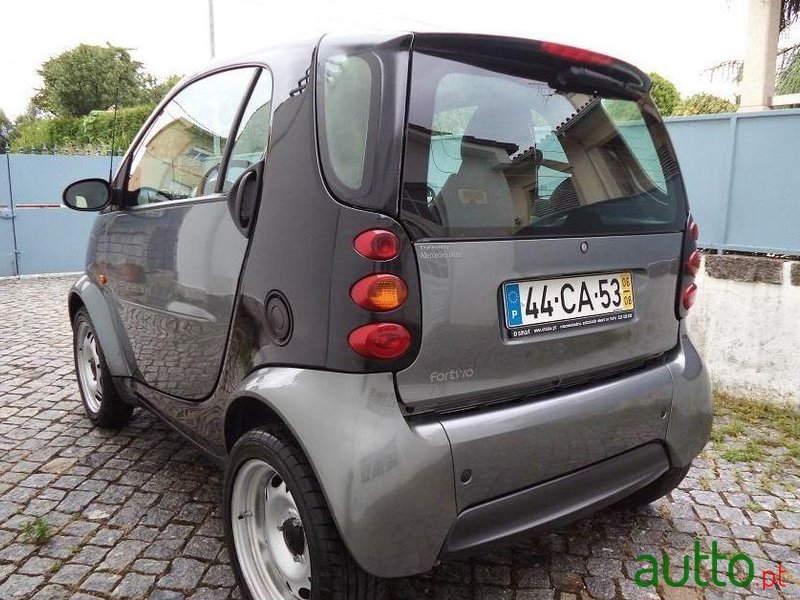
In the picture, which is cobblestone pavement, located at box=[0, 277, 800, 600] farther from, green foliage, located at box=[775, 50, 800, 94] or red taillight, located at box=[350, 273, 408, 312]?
green foliage, located at box=[775, 50, 800, 94]

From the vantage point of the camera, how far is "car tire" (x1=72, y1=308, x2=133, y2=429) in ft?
11.7

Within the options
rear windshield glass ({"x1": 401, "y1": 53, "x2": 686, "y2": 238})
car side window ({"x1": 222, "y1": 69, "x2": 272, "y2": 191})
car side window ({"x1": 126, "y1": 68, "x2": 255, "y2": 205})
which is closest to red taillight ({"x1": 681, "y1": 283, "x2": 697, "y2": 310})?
rear windshield glass ({"x1": 401, "y1": 53, "x2": 686, "y2": 238})

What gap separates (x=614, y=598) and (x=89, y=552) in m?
1.98

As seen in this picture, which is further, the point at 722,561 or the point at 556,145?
the point at 722,561

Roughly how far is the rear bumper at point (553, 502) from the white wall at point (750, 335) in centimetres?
229

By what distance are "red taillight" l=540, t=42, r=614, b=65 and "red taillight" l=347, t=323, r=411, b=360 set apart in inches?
39.3

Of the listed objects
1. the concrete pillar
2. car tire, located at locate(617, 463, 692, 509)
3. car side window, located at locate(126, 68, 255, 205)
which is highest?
the concrete pillar

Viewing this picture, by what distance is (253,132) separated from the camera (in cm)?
228

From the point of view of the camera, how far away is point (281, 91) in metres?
2.12

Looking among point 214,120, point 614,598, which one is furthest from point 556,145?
point 614,598

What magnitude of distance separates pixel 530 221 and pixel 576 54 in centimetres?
60

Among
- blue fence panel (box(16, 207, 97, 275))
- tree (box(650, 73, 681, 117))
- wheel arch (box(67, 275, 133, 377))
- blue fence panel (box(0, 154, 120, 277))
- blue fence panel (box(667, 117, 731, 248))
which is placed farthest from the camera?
tree (box(650, 73, 681, 117))

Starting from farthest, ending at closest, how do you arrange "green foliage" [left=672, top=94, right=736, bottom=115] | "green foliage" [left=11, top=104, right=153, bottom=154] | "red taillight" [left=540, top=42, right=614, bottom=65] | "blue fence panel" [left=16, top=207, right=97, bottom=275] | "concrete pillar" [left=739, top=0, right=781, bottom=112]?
"green foliage" [left=11, top=104, right=153, bottom=154] → "blue fence panel" [left=16, top=207, right=97, bottom=275] → "green foliage" [left=672, top=94, right=736, bottom=115] → "concrete pillar" [left=739, top=0, right=781, bottom=112] → "red taillight" [left=540, top=42, right=614, bottom=65]

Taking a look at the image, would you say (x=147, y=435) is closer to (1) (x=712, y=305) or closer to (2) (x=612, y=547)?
(2) (x=612, y=547)
